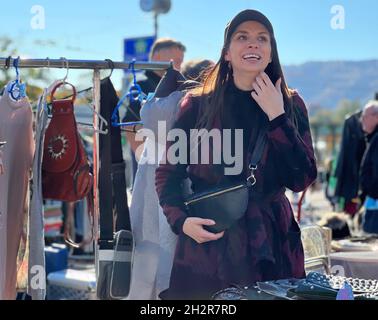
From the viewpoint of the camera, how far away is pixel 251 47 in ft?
6.80

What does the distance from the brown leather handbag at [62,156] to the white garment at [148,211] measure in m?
0.27

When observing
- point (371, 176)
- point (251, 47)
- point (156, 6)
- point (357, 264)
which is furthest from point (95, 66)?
point (156, 6)

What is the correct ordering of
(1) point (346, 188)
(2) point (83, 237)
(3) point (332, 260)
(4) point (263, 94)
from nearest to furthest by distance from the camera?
(4) point (263, 94)
(3) point (332, 260)
(1) point (346, 188)
(2) point (83, 237)

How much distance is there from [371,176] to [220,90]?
120 inches

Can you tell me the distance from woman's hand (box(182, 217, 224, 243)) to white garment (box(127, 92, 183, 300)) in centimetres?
61

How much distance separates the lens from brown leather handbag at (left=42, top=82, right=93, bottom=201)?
2670mm

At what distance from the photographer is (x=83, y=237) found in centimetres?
695

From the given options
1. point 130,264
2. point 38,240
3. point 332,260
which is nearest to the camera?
point 38,240

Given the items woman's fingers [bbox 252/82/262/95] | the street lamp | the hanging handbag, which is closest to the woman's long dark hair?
woman's fingers [bbox 252/82/262/95]

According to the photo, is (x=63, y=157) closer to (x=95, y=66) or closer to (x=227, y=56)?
(x=95, y=66)

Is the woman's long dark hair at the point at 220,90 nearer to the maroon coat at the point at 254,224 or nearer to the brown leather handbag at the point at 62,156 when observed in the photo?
the maroon coat at the point at 254,224
